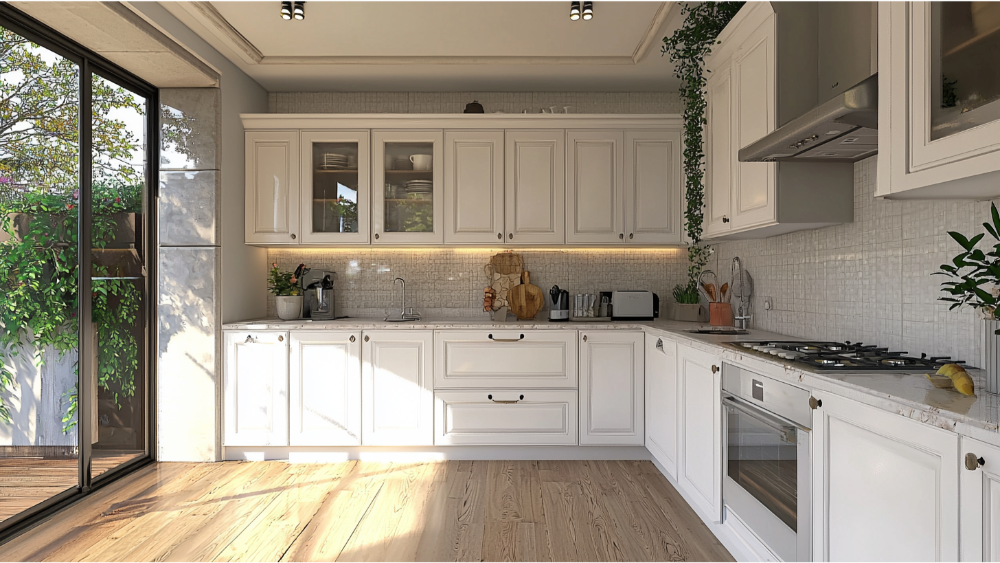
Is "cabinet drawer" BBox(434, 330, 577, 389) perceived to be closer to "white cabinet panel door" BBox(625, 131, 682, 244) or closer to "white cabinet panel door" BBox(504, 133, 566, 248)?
"white cabinet panel door" BBox(504, 133, 566, 248)

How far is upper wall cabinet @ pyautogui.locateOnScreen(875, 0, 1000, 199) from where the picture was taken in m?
1.32

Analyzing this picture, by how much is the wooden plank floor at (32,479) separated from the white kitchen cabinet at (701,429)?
10.3 ft

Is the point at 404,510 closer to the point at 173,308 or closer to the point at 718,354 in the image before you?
the point at 718,354

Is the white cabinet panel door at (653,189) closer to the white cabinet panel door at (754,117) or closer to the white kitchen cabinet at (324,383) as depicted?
the white cabinet panel door at (754,117)

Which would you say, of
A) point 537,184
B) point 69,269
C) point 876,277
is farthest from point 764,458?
point 69,269

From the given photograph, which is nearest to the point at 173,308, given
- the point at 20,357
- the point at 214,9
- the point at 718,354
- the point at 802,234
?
the point at 20,357

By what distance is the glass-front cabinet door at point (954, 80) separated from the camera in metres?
1.31

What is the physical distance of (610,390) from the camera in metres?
3.69

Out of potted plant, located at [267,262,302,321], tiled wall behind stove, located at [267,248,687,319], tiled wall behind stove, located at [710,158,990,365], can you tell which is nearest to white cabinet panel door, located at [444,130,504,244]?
tiled wall behind stove, located at [267,248,687,319]

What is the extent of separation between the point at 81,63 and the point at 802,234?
387 cm

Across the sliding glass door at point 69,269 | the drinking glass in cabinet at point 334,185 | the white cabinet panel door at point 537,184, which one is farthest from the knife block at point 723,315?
the sliding glass door at point 69,269

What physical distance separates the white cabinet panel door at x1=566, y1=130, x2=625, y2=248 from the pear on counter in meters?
2.62

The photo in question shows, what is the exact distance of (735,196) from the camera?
290 cm

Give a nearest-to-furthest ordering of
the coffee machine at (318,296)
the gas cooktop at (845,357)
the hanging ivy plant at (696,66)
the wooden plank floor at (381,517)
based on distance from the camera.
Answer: the gas cooktop at (845,357) → the wooden plank floor at (381,517) → the hanging ivy plant at (696,66) → the coffee machine at (318,296)
